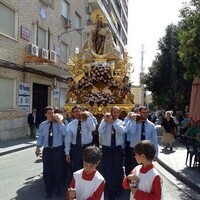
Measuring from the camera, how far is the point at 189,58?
1096 centimetres

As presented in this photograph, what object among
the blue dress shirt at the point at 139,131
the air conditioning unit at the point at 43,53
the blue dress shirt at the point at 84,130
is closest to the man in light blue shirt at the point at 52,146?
the blue dress shirt at the point at 84,130

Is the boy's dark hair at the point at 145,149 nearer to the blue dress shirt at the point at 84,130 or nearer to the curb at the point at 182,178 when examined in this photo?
the blue dress shirt at the point at 84,130

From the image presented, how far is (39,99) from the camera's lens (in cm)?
2539

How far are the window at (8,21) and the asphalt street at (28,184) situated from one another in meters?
8.84

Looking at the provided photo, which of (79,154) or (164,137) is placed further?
(164,137)

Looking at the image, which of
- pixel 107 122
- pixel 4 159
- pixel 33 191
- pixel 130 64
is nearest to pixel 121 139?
pixel 107 122

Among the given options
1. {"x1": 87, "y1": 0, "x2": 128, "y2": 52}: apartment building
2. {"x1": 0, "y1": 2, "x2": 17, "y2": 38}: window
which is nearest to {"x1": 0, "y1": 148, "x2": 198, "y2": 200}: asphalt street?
{"x1": 0, "y1": 2, "x2": 17, "y2": 38}: window

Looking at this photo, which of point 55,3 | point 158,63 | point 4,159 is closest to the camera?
point 4,159

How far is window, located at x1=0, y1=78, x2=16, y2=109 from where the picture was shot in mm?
19503

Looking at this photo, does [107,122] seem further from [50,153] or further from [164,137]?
[164,137]

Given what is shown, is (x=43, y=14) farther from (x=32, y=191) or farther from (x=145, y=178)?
(x=145, y=178)

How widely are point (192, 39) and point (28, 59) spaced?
13.0 metres

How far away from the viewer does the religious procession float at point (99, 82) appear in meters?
10.9

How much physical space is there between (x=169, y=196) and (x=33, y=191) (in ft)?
8.90
